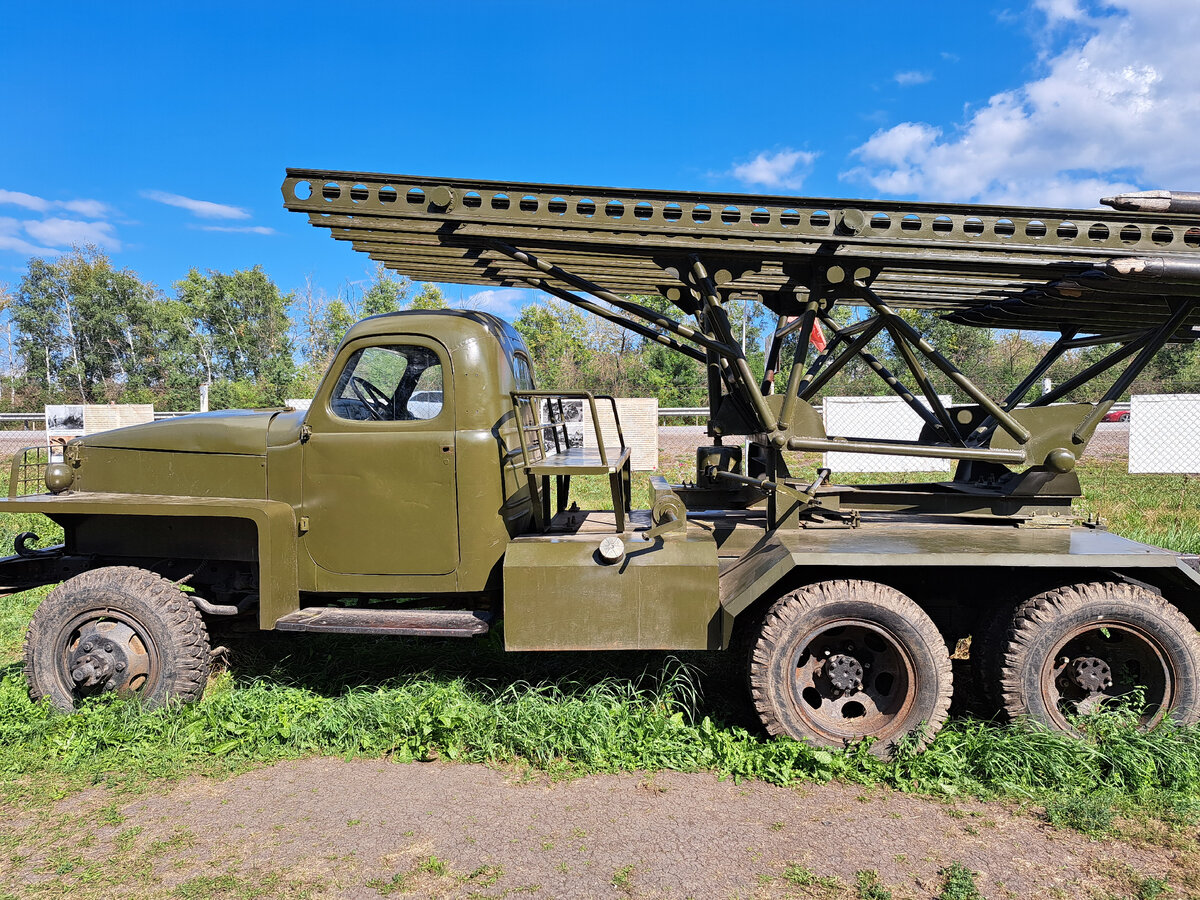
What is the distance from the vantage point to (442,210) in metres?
4.04

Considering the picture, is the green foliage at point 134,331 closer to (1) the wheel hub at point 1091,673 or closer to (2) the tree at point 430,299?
(2) the tree at point 430,299

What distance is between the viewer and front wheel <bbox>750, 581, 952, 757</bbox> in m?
3.90

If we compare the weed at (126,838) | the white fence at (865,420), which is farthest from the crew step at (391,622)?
the white fence at (865,420)

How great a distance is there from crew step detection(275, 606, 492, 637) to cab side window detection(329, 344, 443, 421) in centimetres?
115

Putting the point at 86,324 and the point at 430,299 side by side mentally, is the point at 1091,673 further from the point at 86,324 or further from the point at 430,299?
the point at 86,324

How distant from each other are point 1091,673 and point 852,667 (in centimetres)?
128

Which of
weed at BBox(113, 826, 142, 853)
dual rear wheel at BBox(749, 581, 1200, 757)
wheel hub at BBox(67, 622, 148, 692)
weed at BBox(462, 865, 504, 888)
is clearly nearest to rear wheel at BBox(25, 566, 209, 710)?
wheel hub at BBox(67, 622, 148, 692)

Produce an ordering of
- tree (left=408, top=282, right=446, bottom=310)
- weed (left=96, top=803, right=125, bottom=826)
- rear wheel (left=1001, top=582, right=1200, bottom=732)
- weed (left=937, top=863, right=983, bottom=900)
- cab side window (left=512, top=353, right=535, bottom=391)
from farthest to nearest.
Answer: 1. tree (left=408, top=282, right=446, bottom=310)
2. cab side window (left=512, top=353, right=535, bottom=391)
3. rear wheel (left=1001, top=582, right=1200, bottom=732)
4. weed (left=96, top=803, right=125, bottom=826)
5. weed (left=937, top=863, right=983, bottom=900)

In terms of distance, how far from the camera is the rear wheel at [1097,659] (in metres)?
3.86

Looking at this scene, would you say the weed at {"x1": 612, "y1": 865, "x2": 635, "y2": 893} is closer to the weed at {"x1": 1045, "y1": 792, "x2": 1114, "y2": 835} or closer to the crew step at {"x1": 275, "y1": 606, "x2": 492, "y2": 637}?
the crew step at {"x1": 275, "y1": 606, "x2": 492, "y2": 637}

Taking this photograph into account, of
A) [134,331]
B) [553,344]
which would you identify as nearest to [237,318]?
[134,331]

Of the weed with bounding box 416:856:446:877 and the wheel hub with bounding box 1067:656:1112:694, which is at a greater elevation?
the wheel hub with bounding box 1067:656:1112:694

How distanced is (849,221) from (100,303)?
176ft

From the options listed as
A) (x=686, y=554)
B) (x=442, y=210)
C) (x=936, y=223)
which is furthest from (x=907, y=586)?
(x=442, y=210)
